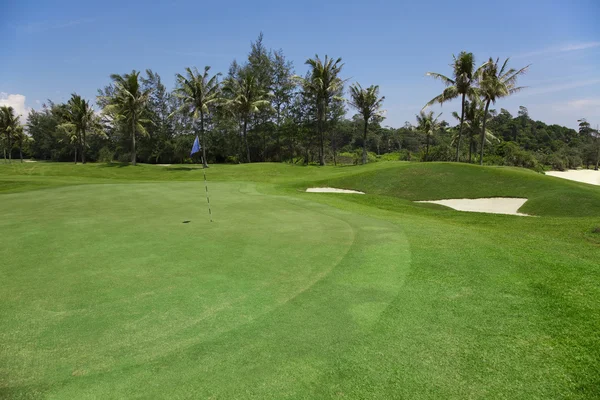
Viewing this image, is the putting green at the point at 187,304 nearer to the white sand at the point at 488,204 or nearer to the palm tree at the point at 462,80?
the white sand at the point at 488,204

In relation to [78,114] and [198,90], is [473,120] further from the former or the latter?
[78,114]

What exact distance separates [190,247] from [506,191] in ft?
67.6

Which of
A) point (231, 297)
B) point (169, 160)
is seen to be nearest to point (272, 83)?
point (169, 160)

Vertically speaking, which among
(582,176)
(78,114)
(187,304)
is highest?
(78,114)

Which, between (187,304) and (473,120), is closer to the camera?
(187,304)

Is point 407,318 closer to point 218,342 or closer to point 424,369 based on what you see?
point 424,369

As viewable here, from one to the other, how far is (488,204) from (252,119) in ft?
136

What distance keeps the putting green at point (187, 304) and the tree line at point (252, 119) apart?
82.9 feet

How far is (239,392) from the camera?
328 cm

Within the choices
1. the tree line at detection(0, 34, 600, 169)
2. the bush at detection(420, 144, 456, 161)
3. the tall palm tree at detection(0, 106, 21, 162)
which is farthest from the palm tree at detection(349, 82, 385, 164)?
the tall palm tree at detection(0, 106, 21, 162)

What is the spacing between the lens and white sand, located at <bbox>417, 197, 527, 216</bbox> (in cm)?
1922

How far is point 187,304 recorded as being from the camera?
496 cm

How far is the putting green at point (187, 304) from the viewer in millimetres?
3508

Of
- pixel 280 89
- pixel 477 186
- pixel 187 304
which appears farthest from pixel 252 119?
pixel 187 304
